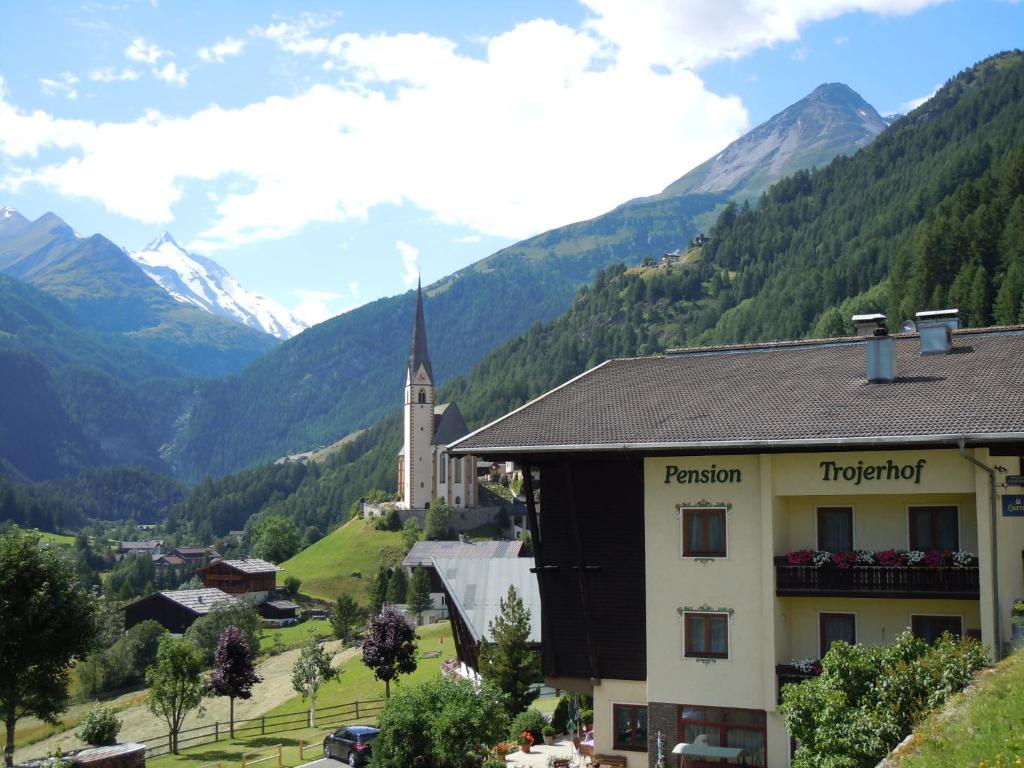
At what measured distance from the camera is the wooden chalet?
151 meters

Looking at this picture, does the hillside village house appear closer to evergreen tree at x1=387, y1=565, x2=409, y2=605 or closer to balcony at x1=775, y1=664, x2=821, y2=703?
balcony at x1=775, y1=664, x2=821, y2=703

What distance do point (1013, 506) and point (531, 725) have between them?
19502mm

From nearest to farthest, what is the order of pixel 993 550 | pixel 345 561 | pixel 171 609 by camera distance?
1. pixel 993 550
2. pixel 171 609
3. pixel 345 561

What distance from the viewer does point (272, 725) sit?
61281 mm

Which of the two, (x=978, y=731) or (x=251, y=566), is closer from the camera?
(x=978, y=731)

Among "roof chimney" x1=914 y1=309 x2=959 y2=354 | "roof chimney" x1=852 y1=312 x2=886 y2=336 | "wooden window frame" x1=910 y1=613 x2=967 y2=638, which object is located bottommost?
"wooden window frame" x1=910 y1=613 x2=967 y2=638

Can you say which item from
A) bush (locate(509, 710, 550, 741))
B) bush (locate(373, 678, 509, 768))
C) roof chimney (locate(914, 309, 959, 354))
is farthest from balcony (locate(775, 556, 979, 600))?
bush (locate(509, 710, 550, 741))

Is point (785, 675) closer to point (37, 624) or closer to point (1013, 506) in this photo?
point (1013, 506)

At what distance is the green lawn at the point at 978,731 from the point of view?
53.1 ft

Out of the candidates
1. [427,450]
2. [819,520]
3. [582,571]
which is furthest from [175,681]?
[427,450]

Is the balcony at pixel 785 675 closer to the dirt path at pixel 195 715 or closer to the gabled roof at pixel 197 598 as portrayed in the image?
the dirt path at pixel 195 715

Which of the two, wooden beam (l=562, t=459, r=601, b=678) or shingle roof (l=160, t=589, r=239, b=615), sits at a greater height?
wooden beam (l=562, t=459, r=601, b=678)

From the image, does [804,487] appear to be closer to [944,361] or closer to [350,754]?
[944,361]

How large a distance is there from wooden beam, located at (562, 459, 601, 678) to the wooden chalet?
12408cm
